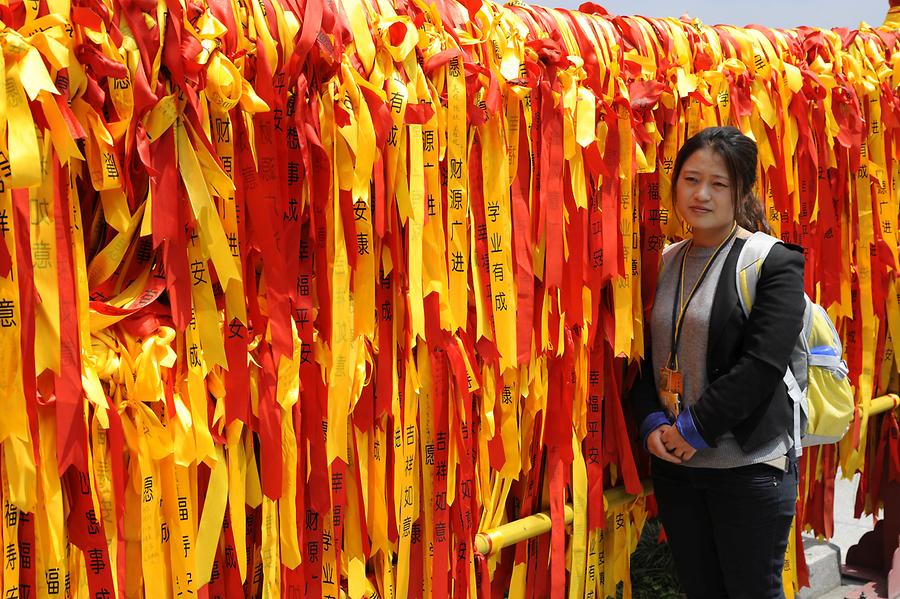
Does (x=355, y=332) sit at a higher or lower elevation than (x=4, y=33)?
lower

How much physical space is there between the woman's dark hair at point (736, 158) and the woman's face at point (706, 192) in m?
0.01

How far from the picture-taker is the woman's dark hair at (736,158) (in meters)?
2.30

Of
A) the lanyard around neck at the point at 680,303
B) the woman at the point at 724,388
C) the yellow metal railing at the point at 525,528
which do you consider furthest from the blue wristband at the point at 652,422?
the yellow metal railing at the point at 525,528

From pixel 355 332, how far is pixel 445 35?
2.10 ft

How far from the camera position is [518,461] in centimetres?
229

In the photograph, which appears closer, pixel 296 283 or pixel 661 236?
pixel 296 283

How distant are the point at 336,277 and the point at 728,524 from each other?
1141 mm

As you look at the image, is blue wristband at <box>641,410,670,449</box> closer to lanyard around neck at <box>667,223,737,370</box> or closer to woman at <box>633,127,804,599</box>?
woman at <box>633,127,804,599</box>

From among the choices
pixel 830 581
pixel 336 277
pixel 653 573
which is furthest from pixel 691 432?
pixel 830 581

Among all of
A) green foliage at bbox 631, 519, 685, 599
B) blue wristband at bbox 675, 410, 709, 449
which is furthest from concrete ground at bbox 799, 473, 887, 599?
blue wristband at bbox 675, 410, 709, 449

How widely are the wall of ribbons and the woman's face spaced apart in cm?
13

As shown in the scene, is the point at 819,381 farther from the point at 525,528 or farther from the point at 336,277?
the point at 336,277

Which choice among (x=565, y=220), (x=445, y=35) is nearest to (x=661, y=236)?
(x=565, y=220)

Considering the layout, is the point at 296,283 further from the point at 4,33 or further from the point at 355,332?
the point at 4,33
